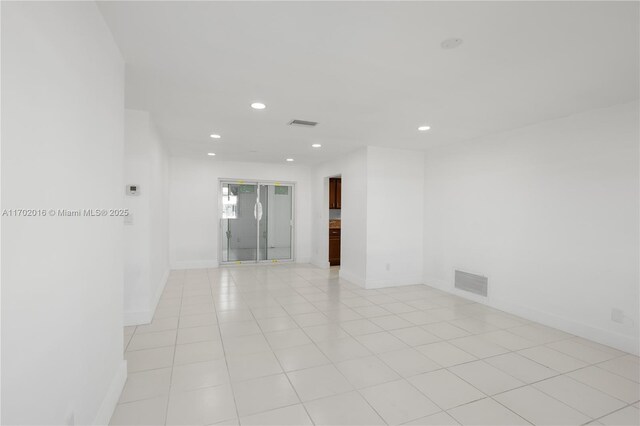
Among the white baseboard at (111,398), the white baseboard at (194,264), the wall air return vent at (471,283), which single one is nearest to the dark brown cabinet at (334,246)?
the white baseboard at (194,264)

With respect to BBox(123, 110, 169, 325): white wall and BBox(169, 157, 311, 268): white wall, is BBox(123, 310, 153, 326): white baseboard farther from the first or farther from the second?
BBox(169, 157, 311, 268): white wall

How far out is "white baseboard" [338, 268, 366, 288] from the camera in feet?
18.2

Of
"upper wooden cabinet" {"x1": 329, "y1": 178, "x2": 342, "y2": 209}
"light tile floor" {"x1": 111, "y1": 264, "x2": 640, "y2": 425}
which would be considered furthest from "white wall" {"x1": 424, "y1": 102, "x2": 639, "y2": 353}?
"upper wooden cabinet" {"x1": 329, "y1": 178, "x2": 342, "y2": 209}

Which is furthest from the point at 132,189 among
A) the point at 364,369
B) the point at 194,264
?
the point at 194,264

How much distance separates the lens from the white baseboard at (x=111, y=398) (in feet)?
6.15

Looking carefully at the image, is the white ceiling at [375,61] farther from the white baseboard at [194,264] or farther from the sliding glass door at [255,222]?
the white baseboard at [194,264]

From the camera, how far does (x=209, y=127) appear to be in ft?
14.2

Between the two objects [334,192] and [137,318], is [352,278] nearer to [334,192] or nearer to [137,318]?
[334,192]

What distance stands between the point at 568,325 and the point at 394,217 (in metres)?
2.86

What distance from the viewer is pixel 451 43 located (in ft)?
6.95

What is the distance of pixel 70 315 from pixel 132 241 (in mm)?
2392

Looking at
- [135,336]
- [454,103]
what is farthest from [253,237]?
[454,103]

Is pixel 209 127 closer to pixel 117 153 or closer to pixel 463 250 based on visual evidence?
pixel 117 153

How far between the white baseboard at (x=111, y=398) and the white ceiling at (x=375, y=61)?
2422 mm
